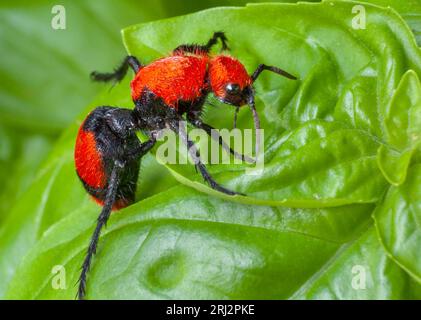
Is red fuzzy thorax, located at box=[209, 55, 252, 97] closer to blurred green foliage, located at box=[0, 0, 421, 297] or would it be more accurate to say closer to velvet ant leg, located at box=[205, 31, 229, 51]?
velvet ant leg, located at box=[205, 31, 229, 51]

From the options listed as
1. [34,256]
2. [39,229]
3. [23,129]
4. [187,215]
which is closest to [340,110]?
[187,215]

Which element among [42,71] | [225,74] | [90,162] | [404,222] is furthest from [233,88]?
[42,71]

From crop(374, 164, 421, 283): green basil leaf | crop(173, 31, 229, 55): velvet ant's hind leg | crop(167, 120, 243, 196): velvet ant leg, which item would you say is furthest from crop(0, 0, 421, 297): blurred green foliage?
crop(374, 164, 421, 283): green basil leaf

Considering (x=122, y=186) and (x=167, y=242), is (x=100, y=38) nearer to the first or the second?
(x=122, y=186)

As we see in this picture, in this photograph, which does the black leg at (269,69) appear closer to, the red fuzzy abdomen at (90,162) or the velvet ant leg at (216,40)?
the velvet ant leg at (216,40)

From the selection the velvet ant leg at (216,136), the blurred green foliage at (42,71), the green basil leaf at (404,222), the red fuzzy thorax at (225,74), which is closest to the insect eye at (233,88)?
the red fuzzy thorax at (225,74)
